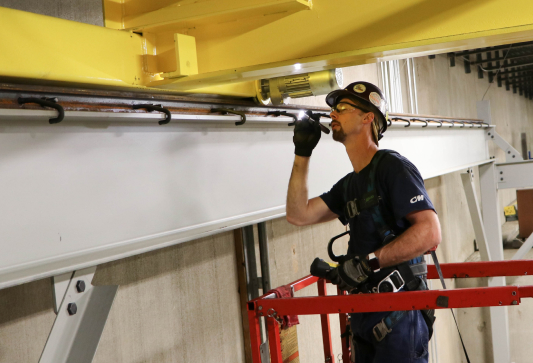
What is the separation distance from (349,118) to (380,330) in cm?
100

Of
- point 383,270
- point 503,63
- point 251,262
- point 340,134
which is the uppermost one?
point 503,63

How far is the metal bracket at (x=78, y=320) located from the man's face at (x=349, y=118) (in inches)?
50.7

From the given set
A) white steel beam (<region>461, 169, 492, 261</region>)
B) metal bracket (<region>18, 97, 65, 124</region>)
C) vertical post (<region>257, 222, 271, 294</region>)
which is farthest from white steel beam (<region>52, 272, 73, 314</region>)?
white steel beam (<region>461, 169, 492, 261</region>)

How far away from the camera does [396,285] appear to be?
2.22 meters

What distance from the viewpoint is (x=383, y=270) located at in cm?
227

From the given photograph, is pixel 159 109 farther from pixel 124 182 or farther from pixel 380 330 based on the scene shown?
pixel 380 330

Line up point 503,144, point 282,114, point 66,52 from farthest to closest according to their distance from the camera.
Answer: point 503,144 → point 282,114 → point 66,52

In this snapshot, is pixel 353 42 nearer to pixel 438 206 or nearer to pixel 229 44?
pixel 229 44

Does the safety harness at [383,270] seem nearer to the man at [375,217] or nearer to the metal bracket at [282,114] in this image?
the man at [375,217]

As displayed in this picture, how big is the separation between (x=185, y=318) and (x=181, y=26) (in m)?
1.81

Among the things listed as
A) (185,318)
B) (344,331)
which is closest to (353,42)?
(344,331)

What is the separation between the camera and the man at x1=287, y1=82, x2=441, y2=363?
2119mm

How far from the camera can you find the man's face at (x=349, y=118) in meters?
2.46

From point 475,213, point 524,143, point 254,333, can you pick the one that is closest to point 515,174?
point 475,213
